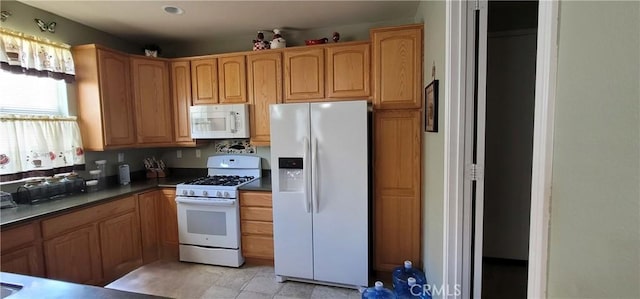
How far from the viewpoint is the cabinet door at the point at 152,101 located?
3.05m

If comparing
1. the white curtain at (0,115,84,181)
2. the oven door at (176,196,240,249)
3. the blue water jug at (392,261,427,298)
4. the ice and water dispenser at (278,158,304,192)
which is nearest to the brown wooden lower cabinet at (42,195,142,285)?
the oven door at (176,196,240,249)

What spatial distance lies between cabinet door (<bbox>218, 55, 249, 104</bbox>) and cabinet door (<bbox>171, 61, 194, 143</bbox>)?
0.40 metres

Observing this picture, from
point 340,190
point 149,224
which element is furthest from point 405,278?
point 149,224

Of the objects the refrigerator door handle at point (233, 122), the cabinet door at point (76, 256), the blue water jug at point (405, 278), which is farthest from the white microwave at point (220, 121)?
the blue water jug at point (405, 278)

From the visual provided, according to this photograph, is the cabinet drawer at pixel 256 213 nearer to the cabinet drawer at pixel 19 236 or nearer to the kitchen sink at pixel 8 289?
the cabinet drawer at pixel 19 236

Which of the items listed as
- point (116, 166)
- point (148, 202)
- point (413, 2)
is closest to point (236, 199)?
point (148, 202)

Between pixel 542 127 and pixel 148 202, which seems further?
pixel 148 202

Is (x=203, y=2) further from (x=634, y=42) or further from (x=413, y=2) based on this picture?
(x=634, y=42)

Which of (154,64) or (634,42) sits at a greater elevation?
(154,64)

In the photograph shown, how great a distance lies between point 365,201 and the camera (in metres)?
2.41

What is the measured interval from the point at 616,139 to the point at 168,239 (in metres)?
3.47

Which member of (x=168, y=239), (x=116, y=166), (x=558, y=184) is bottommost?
(x=168, y=239)

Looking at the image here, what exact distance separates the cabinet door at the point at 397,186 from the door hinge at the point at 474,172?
104 centimetres

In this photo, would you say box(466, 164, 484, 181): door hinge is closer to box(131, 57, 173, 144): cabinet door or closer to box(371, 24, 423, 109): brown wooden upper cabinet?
box(371, 24, 423, 109): brown wooden upper cabinet
